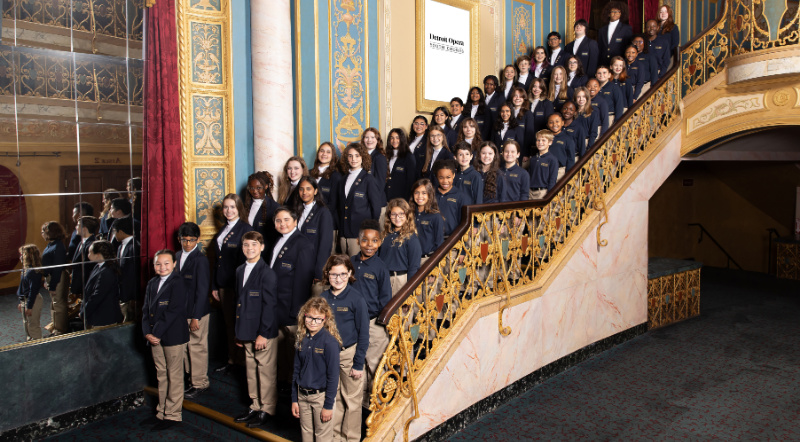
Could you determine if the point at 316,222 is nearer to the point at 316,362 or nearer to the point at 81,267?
the point at 316,362

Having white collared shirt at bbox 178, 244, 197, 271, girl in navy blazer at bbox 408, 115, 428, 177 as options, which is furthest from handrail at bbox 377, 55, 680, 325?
white collared shirt at bbox 178, 244, 197, 271

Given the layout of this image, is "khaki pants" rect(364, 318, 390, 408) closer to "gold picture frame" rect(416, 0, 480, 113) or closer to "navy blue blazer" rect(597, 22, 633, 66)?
"gold picture frame" rect(416, 0, 480, 113)

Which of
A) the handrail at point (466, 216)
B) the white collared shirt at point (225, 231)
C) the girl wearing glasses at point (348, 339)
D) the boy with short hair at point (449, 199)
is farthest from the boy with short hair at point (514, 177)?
the white collared shirt at point (225, 231)

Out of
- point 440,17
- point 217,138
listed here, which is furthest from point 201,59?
point 440,17

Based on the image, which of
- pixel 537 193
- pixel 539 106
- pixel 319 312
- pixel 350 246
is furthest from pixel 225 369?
pixel 539 106

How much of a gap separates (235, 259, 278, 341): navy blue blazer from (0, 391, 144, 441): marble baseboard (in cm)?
160

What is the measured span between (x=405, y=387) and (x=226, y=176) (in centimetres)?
313

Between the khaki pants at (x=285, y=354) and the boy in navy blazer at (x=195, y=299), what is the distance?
66cm

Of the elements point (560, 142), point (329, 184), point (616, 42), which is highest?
point (616, 42)

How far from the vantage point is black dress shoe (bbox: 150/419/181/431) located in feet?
16.2

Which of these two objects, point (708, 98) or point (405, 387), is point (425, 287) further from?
point (708, 98)

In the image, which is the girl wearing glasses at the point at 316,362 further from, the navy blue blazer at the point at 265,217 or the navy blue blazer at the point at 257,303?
the navy blue blazer at the point at 265,217

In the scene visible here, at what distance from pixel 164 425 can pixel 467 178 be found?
327cm

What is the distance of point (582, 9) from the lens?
35.2 ft
